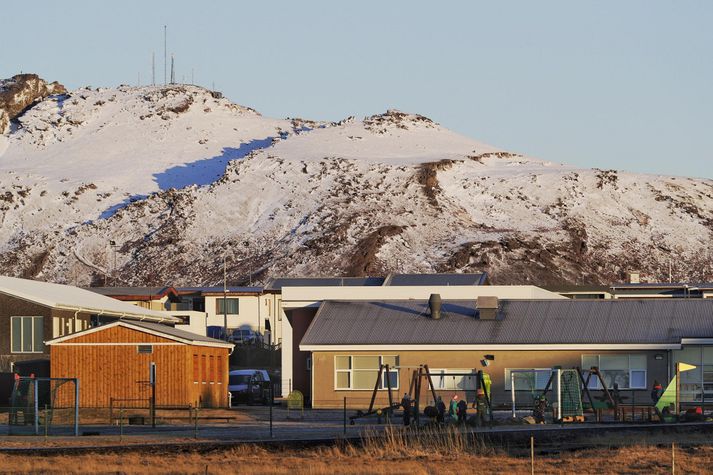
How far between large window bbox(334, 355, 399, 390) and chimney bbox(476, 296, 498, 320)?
437 cm

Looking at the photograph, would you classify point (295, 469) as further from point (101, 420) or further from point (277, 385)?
point (277, 385)

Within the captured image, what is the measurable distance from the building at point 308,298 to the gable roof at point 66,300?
889 centimetres

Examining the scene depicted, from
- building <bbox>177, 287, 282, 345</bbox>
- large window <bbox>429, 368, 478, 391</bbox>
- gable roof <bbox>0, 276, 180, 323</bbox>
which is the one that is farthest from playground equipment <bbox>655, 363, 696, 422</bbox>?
building <bbox>177, 287, 282, 345</bbox>


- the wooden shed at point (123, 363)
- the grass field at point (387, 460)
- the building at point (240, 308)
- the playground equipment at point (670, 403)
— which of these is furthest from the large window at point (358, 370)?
the building at point (240, 308)

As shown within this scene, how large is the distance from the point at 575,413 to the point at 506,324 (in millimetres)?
14948

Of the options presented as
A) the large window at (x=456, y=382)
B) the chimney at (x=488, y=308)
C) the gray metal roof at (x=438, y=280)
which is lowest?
the large window at (x=456, y=382)

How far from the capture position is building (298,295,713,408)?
59688 millimetres

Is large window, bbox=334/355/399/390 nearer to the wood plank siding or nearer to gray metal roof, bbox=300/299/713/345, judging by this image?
gray metal roof, bbox=300/299/713/345

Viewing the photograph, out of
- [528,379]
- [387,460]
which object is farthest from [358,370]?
[387,460]

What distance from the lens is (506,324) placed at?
205ft

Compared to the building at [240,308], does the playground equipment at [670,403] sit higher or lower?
lower

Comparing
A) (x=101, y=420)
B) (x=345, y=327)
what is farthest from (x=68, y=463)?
(x=345, y=327)

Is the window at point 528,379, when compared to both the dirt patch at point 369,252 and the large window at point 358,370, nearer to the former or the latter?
the large window at point 358,370

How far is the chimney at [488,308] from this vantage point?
63.3 metres
